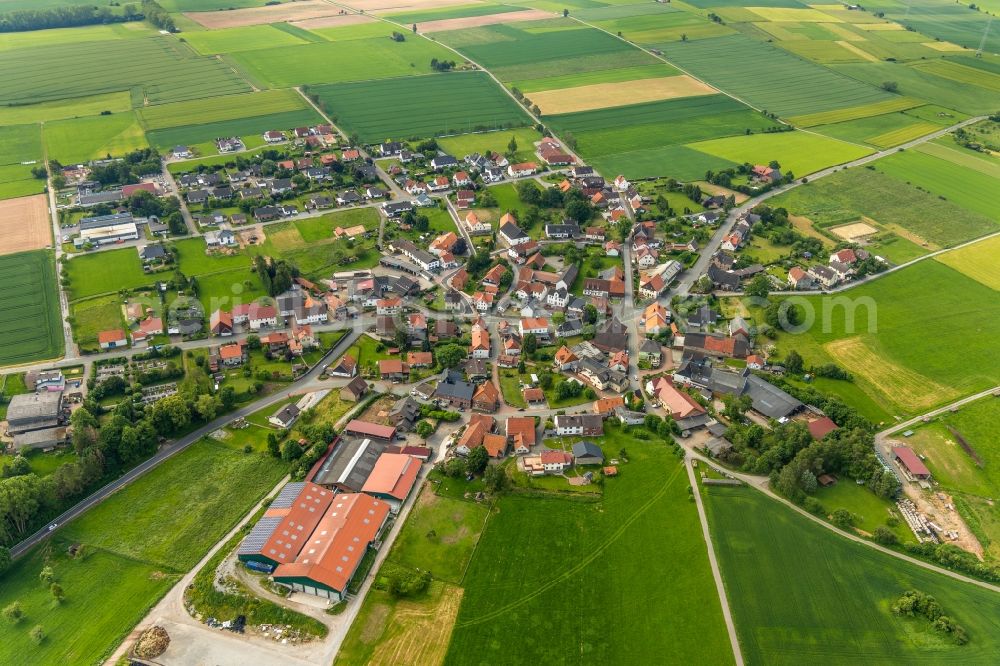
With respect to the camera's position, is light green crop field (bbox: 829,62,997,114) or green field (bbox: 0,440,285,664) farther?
light green crop field (bbox: 829,62,997,114)

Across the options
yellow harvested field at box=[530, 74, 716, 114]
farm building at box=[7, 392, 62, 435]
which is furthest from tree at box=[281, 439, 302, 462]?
yellow harvested field at box=[530, 74, 716, 114]

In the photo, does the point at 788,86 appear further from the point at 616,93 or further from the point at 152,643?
the point at 152,643

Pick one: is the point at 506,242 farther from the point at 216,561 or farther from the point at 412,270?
the point at 216,561

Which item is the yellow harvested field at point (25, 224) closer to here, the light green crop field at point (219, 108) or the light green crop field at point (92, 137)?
the light green crop field at point (92, 137)

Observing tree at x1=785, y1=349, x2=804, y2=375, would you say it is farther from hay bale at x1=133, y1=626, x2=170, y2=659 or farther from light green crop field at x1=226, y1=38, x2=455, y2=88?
light green crop field at x1=226, y1=38, x2=455, y2=88

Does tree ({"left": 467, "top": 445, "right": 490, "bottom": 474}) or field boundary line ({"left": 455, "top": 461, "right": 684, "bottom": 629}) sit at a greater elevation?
tree ({"left": 467, "top": 445, "right": 490, "bottom": 474})

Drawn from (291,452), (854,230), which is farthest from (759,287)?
(291,452)

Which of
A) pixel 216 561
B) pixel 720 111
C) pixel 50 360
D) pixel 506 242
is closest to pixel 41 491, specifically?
pixel 216 561
